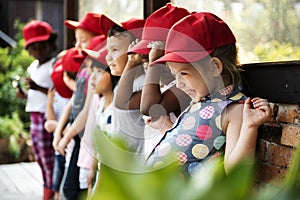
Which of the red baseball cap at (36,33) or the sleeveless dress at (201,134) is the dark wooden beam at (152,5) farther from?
the red baseball cap at (36,33)

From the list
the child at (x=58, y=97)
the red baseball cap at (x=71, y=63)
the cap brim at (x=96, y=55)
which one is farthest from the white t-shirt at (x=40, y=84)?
the cap brim at (x=96, y=55)

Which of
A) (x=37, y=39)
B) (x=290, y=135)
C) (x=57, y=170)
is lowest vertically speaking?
(x=57, y=170)

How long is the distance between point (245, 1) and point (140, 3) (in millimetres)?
1071

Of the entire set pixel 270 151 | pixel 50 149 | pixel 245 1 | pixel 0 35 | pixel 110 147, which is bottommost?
pixel 0 35

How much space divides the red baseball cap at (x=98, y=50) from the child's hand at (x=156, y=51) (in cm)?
59

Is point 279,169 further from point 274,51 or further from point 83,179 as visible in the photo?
point 83,179

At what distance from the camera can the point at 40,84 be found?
3.62 m

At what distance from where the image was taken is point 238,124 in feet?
5.07

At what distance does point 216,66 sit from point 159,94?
12.6 inches

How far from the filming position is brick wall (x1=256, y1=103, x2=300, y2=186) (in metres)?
1.59

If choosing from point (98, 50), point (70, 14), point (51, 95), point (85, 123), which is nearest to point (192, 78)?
point (98, 50)

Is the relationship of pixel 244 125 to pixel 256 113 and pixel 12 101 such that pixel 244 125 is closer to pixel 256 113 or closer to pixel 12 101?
pixel 256 113

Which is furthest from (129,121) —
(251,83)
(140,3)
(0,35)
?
(0,35)

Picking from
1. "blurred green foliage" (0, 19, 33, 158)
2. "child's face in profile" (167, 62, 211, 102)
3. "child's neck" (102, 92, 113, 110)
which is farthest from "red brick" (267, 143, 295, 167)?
"blurred green foliage" (0, 19, 33, 158)
